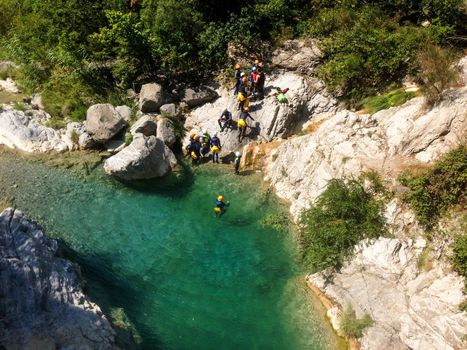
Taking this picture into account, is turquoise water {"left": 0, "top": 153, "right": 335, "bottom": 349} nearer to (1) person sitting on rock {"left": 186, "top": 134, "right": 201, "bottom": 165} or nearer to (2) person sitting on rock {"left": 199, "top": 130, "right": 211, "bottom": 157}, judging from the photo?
(1) person sitting on rock {"left": 186, "top": 134, "right": 201, "bottom": 165}

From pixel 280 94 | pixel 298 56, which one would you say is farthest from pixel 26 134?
pixel 298 56

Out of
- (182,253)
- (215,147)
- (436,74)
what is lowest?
(182,253)

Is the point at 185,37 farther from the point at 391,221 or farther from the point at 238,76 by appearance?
the point at 391,221

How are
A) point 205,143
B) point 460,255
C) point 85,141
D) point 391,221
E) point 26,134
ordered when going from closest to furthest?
point 460,255 → point 391,221 → point 26,134 → point 85,141 → point 205,143

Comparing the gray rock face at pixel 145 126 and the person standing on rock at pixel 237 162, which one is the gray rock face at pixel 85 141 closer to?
the gray rock face at pixel 145 126

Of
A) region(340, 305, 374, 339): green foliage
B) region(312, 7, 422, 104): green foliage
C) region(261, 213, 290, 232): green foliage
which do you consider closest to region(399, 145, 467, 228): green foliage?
region(340, 305, 374, 339): green foliage

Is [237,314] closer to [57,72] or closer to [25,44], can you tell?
[57,72]
